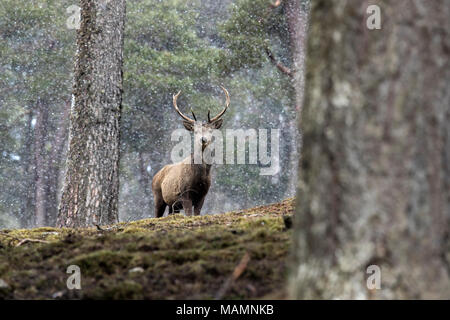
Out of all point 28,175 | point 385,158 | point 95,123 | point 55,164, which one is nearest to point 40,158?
point 55,164

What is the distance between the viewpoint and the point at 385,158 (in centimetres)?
196

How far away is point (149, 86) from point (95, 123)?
54.3 ft

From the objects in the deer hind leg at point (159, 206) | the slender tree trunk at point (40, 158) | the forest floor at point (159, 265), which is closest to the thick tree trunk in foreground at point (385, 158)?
the forest floor at point (159, 265)

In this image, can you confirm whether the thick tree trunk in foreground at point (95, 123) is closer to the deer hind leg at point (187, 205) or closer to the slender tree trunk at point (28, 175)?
the deer hind leg at point (187, 205)

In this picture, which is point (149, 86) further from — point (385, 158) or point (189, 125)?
point (385, 158)

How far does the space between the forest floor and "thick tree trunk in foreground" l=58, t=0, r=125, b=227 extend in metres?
2.89

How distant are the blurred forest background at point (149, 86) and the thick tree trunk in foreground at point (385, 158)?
16.7 metres

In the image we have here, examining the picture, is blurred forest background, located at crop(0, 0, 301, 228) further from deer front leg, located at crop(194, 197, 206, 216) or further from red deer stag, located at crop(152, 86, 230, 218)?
deer front leg, located at crop(194, 197, 206, 216)

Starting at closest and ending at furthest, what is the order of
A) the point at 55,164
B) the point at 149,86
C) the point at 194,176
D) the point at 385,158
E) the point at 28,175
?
the point at 385,158, the point at 194,176, the point at 149,86, the point at 55,164, the point at 28,175

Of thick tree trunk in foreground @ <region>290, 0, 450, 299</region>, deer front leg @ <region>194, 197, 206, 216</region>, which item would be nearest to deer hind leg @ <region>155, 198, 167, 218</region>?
deer front leg @ <region>194, 197, 206, 216</region>

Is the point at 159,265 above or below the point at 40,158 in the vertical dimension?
below

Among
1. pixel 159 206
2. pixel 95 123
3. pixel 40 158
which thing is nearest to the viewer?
pixel 95 123

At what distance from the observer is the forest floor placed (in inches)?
113

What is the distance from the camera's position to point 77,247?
387cm
